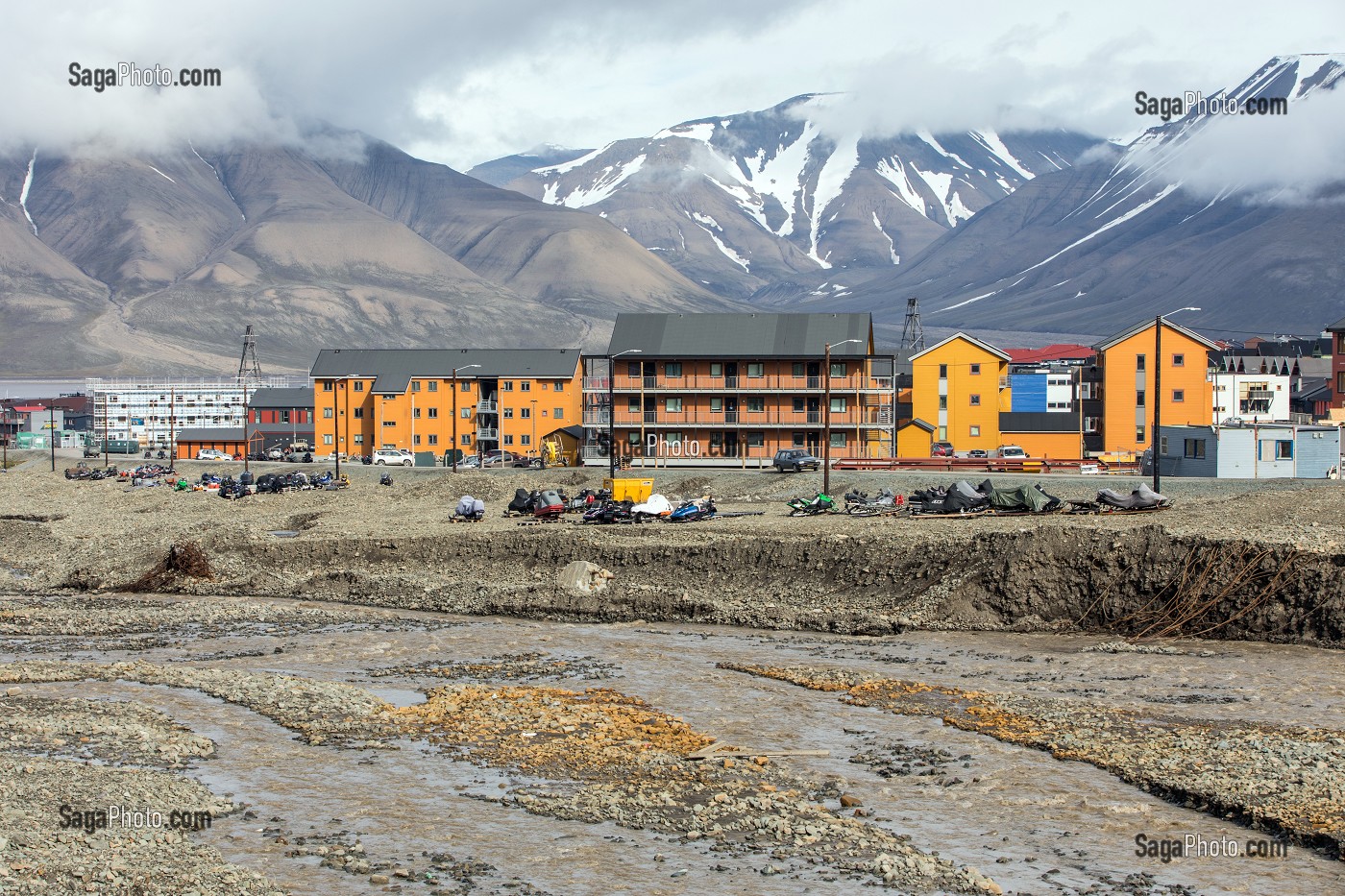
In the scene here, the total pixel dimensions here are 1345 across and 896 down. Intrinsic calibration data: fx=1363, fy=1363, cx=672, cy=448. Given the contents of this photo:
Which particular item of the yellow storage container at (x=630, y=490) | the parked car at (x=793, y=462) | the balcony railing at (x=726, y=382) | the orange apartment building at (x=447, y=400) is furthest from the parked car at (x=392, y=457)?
the yellow storage container at (x=630, y=490)

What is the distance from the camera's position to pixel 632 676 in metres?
35.2

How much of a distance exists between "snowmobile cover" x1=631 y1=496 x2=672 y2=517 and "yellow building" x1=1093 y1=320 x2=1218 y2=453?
5700 cm

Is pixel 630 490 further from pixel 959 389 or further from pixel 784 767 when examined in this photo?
pixel 959 389

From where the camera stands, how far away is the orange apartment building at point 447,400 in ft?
406

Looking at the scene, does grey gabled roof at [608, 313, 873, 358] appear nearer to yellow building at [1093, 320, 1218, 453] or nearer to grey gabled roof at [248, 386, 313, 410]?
yellow building at [1093, 320, 1218, 453]

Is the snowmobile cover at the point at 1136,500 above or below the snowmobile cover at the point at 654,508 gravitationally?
above

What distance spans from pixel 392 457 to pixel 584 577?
2768 inches

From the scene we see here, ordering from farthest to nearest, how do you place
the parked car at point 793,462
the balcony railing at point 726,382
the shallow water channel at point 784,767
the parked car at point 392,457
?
the parked car at point 392,457, the balcony railing at point 726,382, the parked car at point 793,462, the shallow water channel at point 784,767

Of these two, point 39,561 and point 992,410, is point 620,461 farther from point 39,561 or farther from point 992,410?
point 39,561

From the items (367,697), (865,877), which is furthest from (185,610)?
(865,877)

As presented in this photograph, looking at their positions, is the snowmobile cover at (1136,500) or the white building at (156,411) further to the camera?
the white building at (156,411)

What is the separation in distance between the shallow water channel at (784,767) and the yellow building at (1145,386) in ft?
238

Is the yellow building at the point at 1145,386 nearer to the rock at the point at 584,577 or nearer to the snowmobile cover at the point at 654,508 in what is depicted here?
the snowmobile cover at the point at 654,508

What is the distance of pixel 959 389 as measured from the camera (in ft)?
367
